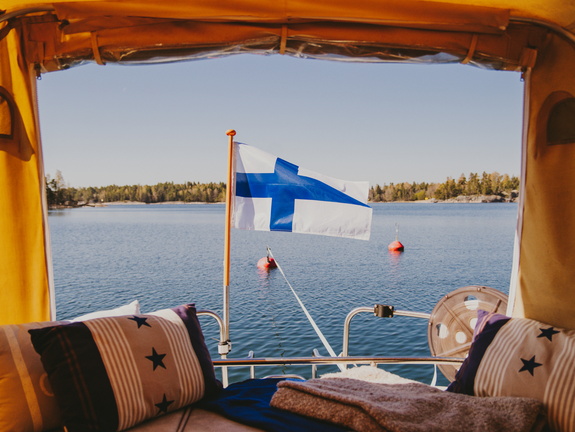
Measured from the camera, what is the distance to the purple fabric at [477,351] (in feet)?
5.03

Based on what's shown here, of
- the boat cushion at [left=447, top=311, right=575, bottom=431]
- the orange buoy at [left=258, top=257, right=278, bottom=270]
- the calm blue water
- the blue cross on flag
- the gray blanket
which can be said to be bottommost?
the calm blue water

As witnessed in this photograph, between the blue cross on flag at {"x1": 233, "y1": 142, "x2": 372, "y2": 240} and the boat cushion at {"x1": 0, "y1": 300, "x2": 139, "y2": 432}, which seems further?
the blue cross on flag at {"x1": 233, "y1": 142, "x2": 372, "y2": 240}

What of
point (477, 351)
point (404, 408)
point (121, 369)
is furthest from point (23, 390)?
point (477, 351)

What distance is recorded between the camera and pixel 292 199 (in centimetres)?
271

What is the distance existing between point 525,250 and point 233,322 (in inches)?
306

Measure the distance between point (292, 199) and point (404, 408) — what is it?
1657 mm

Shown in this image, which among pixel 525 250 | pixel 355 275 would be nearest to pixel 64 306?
pixel 355 275

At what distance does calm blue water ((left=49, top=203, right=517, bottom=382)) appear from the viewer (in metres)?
7.87

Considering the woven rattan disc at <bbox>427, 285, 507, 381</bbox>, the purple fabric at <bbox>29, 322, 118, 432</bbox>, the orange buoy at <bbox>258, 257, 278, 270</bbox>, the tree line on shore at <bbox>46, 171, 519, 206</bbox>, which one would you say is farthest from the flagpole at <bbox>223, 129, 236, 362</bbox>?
the tree line on shore at <bbox>46, 171, 519, 206</bbox>

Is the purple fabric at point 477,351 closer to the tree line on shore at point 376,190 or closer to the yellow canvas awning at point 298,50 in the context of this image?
the yellow canvas awning at point 298,50

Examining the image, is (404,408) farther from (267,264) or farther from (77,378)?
(267,264)

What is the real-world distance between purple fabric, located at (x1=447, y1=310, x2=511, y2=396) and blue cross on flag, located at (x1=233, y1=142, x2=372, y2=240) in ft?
3.45

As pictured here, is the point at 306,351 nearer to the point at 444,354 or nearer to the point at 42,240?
the point at 444,354

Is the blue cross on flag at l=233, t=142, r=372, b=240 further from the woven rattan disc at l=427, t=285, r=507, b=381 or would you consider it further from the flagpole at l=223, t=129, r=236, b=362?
the woven rattan disc at l=427, t=285, r=507, b=381
